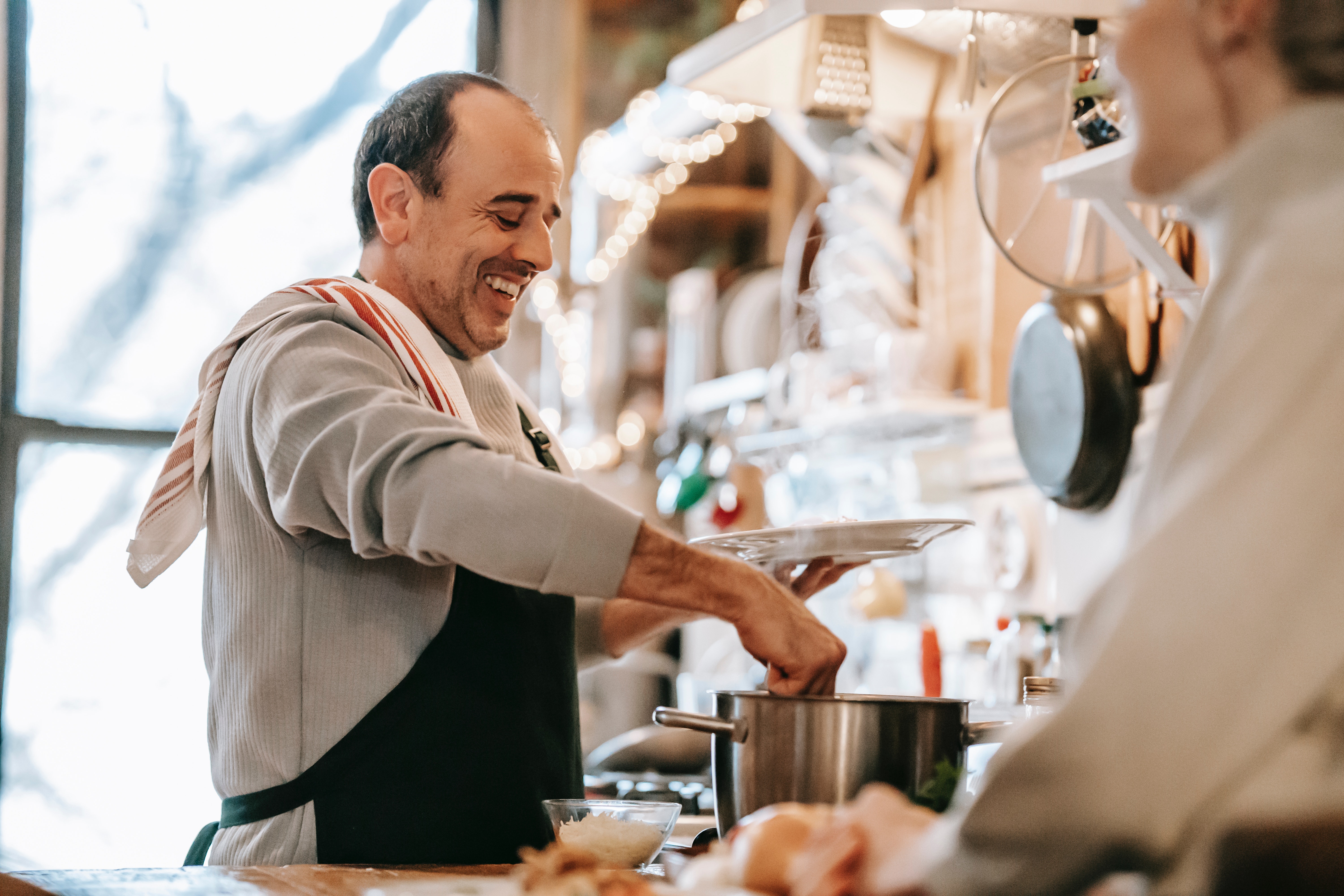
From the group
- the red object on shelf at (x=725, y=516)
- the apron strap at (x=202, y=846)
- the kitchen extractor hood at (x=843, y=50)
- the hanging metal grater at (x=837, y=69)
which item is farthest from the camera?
the red object on shelf at (x=725, y=516)

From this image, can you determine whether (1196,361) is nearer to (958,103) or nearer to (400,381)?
Answer: (400,381)

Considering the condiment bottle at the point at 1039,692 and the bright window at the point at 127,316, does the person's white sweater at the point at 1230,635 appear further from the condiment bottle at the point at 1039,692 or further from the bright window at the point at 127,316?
the bright window at the point at 127,316

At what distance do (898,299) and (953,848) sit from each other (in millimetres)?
2143

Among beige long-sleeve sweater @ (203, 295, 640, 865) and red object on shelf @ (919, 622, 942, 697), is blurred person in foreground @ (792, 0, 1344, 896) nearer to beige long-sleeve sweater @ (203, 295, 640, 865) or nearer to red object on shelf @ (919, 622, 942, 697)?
beige long-sleeve sweater @ (203, 295, 640, 865)

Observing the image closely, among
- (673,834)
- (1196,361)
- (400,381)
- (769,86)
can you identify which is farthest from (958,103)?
(1196,361)

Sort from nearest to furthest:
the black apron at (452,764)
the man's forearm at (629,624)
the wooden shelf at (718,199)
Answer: the black apron at (452,764) < the man's forearm at (629,624) < the wooden shelf at (718,199)

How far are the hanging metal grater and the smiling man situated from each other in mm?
698

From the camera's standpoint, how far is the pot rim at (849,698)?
3.33 feet

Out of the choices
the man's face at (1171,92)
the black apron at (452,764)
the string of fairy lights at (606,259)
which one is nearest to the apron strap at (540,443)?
the black apron at (452,764)

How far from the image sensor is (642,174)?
3629mm

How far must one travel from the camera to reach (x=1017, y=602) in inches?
92.8

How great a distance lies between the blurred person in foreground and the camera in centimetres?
57

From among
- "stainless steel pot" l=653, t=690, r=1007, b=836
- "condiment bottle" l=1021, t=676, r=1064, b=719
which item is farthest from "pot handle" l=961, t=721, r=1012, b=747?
"condiment bottle" l=1021, t=676, r=1064, b=719

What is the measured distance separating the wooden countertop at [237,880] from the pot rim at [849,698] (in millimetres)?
266
